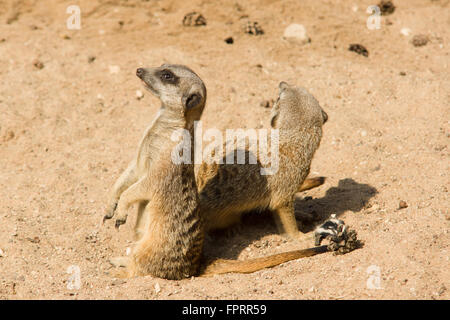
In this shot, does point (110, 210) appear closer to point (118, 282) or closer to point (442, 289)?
point (118, 282)

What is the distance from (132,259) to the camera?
2.96 metres

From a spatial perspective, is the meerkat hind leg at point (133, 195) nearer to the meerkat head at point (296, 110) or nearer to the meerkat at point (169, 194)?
the meerkat at point (169, 194)

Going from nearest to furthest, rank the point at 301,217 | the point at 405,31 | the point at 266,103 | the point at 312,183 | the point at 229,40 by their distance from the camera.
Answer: the point at 301,217 < the point at 312,183 < the point at 266,103 < the point at 229,40 < the point at 405,31

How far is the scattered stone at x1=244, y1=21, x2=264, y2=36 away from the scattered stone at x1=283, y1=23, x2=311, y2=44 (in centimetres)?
25

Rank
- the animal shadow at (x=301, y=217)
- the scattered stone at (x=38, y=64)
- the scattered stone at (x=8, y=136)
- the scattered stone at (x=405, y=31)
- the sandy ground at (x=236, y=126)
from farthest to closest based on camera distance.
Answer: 1. the scattered stone at (x=405, y=31)
2. the scattered stone at (x=38, y=64)
3. the scattered stone at (x=8, y=136)
4. the animal shadow at (x=301, y=217)
5. the sandy ground at (x=236, y=126)

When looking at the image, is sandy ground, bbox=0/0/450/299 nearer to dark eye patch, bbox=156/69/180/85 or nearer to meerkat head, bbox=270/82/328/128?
meerkat head, bbox=270/82/328/128

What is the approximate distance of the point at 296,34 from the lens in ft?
17.8

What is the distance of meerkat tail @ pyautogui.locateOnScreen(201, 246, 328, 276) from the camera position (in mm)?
2973

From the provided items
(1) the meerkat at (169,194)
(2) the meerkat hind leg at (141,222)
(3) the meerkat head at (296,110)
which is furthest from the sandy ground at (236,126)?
(3) the meerkat head at (296,110)

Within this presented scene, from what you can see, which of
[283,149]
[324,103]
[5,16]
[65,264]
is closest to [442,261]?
[283,149]

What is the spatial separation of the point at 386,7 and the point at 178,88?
3740mm

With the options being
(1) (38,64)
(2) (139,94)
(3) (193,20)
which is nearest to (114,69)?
(2) (139,94)

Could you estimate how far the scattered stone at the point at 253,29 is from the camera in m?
5.39

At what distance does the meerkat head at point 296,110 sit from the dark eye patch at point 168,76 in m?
0.91
